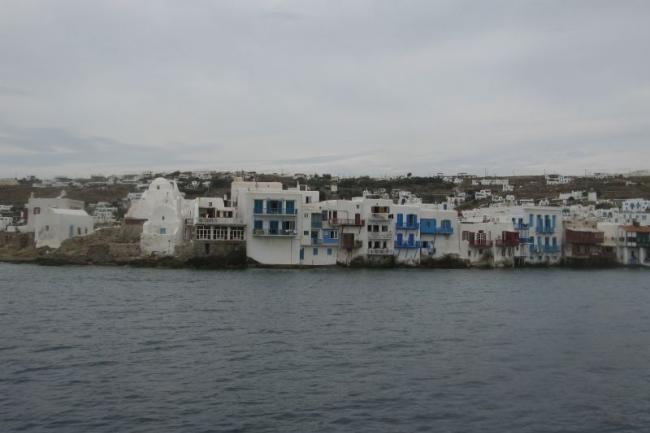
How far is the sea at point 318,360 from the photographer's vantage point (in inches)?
738

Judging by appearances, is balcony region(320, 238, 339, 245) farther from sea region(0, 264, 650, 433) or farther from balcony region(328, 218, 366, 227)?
sea region(0, 264, 650, 433)

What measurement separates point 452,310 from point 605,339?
10238 millimetres

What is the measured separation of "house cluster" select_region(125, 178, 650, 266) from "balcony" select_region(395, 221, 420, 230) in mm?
103

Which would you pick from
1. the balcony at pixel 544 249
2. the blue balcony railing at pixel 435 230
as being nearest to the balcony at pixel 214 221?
the blue balcony railing at pixel 435 230

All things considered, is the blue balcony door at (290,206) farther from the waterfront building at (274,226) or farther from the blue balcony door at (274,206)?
the blue balcony door at (274,206)

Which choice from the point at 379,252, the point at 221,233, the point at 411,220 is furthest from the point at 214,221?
the point at 411,220

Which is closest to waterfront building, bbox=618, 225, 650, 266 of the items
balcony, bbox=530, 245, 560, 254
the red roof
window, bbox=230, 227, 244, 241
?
the red roof

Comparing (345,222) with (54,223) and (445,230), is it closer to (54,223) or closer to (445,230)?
(445,230)

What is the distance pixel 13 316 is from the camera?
3472 cm

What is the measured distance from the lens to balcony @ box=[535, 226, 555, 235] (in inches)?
3159

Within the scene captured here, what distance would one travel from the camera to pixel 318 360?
2545 centimetres

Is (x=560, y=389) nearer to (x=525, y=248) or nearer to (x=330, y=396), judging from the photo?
(x=330, y=396)

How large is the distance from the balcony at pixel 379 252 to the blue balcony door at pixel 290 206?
891 centimetres

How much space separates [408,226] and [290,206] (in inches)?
499
